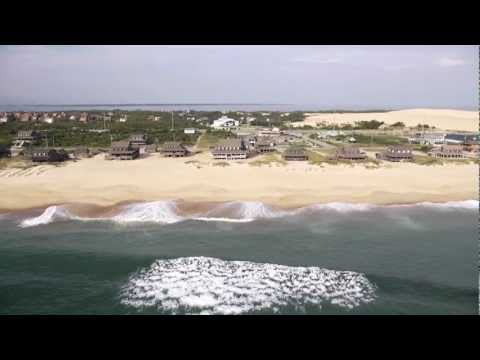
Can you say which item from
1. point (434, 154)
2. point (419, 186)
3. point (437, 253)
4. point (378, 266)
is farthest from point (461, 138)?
point (378, 266)

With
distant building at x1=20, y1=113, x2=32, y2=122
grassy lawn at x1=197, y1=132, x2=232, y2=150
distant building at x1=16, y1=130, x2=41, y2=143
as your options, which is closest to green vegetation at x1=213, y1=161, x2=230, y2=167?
grassy lawn at x1=197, y1=132, x2=232, y2=150

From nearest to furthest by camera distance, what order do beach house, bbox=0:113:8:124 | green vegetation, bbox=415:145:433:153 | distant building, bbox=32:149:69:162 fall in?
distant building, bbox=32:149:69:162, green vegetation, bbox=415:145:433:153, beach house, bbox=0:113:8:124

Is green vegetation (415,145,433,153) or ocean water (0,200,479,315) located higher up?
green vegetation (415,145,433,153)

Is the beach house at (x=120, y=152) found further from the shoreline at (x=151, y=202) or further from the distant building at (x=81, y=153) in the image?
the shoreline at (x=151, y=202)

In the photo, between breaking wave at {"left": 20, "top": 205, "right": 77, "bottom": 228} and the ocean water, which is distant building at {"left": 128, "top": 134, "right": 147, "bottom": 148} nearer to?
breaking wave at {"left": 20, "top": 205, "right": 77, "bottom": 228}

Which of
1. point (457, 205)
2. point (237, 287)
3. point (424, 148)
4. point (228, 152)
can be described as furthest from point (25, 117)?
point (457, 205)

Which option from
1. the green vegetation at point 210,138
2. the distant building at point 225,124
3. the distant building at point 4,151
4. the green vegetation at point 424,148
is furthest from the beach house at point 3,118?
the green vegetation at point 424,148
